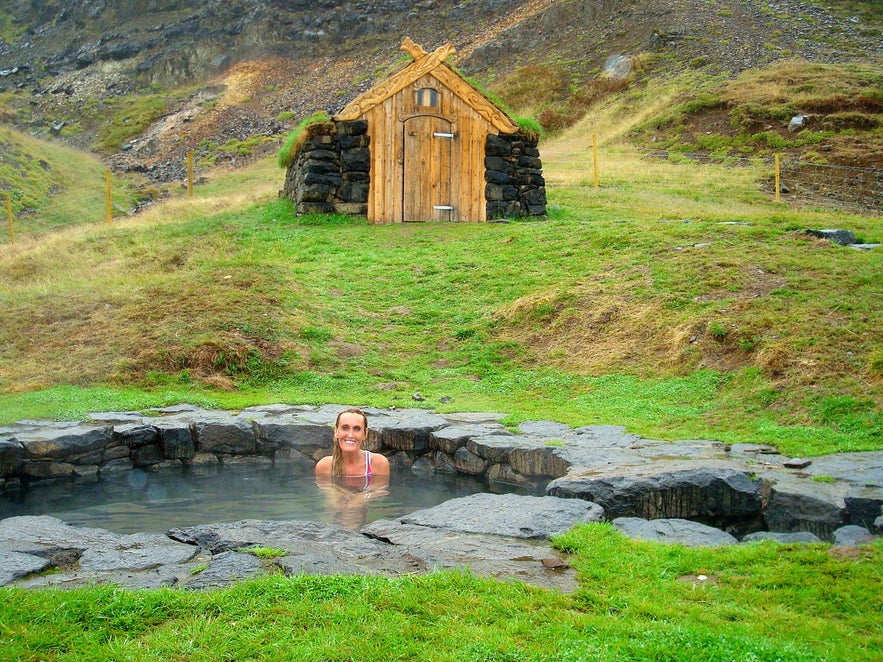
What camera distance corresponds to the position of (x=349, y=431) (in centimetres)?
766

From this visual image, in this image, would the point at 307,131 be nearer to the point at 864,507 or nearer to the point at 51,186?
the point at 864,507

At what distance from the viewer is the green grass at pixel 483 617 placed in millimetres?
3482

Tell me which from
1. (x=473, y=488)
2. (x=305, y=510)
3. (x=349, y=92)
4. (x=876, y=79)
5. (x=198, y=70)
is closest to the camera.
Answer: (x=305, y=510)

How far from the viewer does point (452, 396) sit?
10.3 meters

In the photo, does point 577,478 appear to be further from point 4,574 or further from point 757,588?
point 4,574

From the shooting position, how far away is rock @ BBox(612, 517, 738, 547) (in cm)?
509

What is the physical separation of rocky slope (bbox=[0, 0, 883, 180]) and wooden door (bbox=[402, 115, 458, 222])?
75.9ft

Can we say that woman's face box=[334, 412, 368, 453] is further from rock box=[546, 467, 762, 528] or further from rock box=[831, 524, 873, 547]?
rock box=[831, 524, 873, 547]

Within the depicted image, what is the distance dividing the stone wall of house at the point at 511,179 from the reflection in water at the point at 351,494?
1384 centimetres

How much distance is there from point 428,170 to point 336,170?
7.13 ft

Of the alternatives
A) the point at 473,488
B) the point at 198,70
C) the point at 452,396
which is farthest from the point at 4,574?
the point at 198,70

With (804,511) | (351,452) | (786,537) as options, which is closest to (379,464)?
(351,452)

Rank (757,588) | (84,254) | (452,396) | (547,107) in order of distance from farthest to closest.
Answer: (547,107), (84,254), (452,396), (757,588)

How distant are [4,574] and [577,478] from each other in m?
3.77
